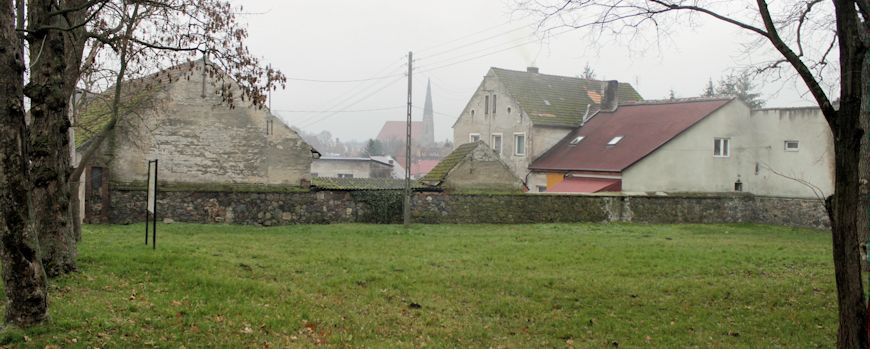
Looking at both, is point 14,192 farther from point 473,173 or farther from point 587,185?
point 587,185

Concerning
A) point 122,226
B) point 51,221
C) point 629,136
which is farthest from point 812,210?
point 51,221

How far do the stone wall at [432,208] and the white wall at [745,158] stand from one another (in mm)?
2267

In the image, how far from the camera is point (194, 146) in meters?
26.5

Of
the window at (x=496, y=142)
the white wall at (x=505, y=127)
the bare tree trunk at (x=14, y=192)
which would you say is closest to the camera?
the bare tree trunk at (x=14, y=192)

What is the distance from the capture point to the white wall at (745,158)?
33.5 metres

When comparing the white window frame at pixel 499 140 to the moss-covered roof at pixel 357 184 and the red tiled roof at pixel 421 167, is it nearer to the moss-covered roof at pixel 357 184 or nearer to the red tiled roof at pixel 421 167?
the moss-covered roof at pixel 357 184

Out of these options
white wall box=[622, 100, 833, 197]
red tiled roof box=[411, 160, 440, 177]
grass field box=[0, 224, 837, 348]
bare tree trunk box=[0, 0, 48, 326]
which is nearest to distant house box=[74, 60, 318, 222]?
grass field box=[0, 224, 837, 348]

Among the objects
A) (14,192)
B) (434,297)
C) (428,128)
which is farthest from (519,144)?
(428,128)

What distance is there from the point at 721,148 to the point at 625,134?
505cm

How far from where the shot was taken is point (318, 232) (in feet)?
73.0

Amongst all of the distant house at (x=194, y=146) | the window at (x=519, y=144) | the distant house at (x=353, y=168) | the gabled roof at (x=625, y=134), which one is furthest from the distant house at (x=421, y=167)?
the distant house at (x=194, y=146)

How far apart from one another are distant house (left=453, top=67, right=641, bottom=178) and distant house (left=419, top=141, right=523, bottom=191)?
39.6 ft

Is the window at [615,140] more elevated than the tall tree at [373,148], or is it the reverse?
the tall tree at [373,148]

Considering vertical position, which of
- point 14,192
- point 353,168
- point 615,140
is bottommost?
point 14,192
